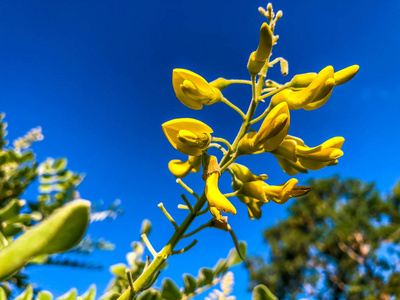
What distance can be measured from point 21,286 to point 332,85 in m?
1.59

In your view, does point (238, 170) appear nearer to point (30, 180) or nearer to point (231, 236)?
point (231, 236)

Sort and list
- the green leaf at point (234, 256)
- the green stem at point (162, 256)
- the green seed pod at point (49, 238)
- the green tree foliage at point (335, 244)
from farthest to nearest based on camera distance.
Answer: the green tree foliage at point (335, 244)
the green leaf at point (234, 256)
the green stem at point (162, 256)
the green seed pod at point (49, 238)

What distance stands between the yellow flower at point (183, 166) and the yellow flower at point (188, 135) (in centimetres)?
7

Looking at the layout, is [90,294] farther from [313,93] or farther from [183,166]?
[313,93]

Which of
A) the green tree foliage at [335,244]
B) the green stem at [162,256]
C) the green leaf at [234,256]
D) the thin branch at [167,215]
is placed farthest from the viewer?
the green tree foliage at [335,244]

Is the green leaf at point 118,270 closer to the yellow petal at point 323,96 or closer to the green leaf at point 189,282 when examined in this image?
the green leaf at point 189,282

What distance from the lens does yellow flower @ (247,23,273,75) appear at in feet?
2.79

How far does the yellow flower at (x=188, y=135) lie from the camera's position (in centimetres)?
81

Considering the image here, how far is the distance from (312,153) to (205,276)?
0.49 meters

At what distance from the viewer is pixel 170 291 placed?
0.90 metres

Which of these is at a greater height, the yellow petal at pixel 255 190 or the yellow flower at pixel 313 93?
the yellow flower at pixel 313 93

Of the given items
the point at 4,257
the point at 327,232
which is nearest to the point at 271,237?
the point at 327,232

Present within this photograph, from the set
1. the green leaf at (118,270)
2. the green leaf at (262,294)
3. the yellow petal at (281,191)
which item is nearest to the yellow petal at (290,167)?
the yellow petal at (281,191)

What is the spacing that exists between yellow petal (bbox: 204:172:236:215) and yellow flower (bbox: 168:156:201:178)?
151mm
